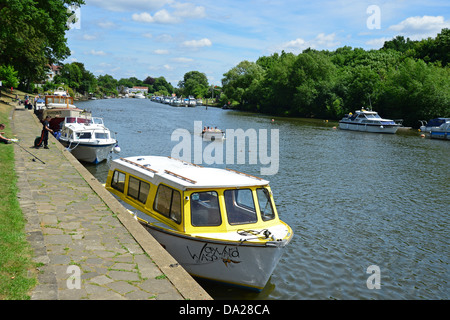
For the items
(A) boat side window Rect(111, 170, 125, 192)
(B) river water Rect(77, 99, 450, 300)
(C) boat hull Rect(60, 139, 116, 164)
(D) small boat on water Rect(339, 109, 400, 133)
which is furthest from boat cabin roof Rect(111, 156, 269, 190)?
(D) small boat on water Rect(339, 109, 400, 133)

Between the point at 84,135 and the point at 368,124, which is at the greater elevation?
the point at 368,124

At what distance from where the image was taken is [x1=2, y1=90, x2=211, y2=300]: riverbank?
766 centimetres

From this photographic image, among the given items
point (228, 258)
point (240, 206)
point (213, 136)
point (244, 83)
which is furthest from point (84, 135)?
point (244, 83)

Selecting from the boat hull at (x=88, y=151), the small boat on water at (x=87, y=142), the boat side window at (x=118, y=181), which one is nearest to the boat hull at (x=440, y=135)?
the small boat on water at (x=87, y=142)

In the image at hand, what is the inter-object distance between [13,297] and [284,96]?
10610 centimetres

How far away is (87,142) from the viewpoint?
1085 inches

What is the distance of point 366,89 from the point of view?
85750 mm

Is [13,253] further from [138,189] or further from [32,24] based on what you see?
[32,24]

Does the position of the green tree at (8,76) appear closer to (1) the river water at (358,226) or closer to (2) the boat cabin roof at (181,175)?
(1) the river water at (358,226)

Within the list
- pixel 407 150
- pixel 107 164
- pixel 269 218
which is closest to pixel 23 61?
pixel 107 164

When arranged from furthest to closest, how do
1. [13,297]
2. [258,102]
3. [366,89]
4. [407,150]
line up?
1. [258,102]
2. [366,89]
3. [407,150]
4. [13,297]

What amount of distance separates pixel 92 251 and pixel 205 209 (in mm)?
3266

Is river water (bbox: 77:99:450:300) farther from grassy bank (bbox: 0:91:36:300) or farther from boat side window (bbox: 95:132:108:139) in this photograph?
grassy bank (bbox: 0:91:36:300)
